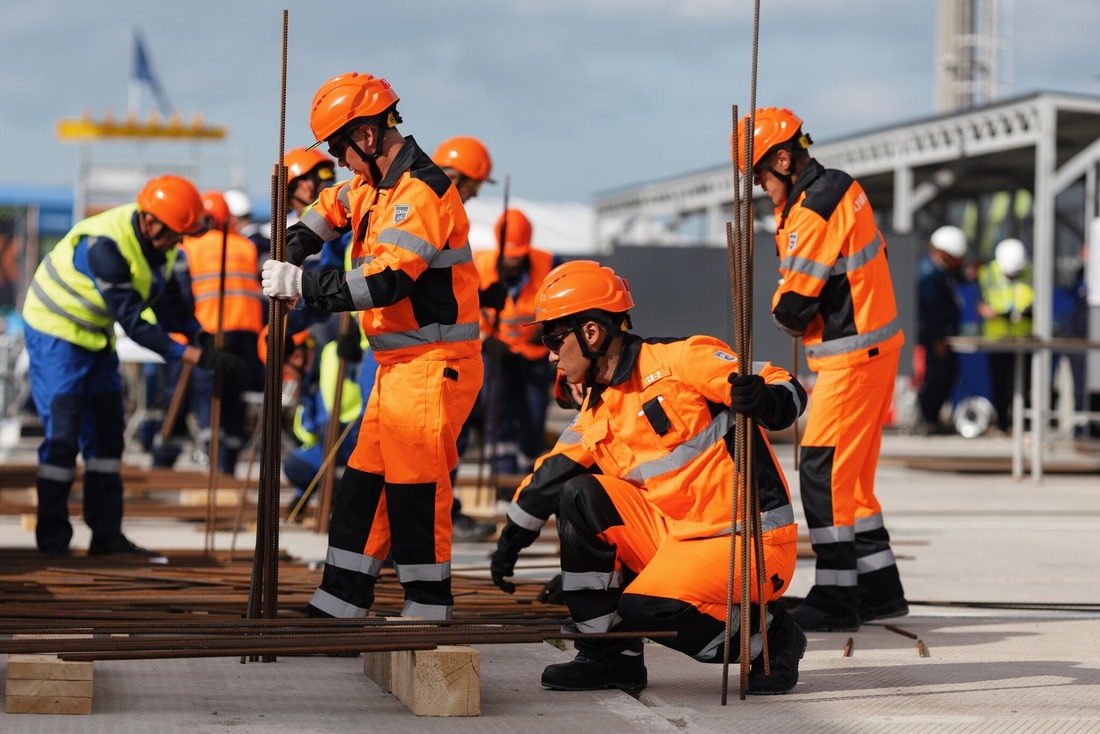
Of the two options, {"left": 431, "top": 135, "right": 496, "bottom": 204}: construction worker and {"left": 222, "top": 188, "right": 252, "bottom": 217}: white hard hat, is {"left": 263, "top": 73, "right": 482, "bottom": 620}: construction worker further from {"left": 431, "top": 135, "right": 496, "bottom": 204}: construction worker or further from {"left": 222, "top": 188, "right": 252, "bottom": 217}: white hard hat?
{"left": 222, "top": 188, "right": 252, "bottom": 217}: white hard hat

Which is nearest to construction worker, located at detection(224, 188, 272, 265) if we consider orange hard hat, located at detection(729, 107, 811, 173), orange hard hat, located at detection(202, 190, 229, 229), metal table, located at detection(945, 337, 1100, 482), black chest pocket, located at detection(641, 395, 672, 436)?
orange hard hat, located at detection(202, 190, 229, 229)

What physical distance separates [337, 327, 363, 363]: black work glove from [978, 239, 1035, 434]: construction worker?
12.1 meters

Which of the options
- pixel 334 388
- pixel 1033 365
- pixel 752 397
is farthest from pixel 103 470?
pixel 1033 365

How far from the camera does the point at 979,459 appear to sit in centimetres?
1544

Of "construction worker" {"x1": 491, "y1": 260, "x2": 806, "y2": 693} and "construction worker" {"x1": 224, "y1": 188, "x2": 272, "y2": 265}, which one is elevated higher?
"construction worker" {"x1": 224, "y1": 188, "x2": 272, "y2": 265}

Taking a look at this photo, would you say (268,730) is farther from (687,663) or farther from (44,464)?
(44,464)

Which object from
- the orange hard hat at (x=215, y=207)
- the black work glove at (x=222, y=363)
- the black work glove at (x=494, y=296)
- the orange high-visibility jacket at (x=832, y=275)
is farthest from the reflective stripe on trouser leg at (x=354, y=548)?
the orange hard hat at (x=215, y=207)

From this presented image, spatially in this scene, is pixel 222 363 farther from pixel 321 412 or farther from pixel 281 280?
pixel 281 280

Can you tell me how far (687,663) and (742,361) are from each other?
1316 millimetres

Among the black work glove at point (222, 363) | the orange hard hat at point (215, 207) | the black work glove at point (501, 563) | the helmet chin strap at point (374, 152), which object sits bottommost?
the black work glove at point (501, 563)

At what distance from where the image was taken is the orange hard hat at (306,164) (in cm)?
860

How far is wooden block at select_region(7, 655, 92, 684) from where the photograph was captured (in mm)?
4250

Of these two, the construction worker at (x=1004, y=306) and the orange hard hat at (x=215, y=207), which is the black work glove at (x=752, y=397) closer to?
the orange hard hat at (x=215, y=207)

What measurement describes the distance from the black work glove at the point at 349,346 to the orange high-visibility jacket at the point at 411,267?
317cm
